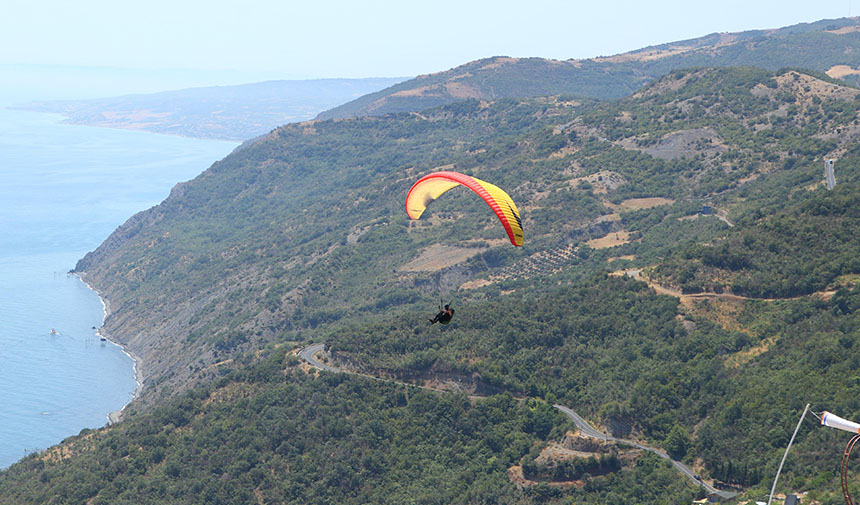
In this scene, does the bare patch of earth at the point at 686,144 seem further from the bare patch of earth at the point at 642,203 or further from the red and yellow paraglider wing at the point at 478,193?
the red and yellow paraglider wing at the point at 478,193

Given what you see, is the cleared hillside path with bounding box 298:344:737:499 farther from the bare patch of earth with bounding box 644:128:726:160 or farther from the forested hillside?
the bare patch of earth with bounding box 644:128:726:160

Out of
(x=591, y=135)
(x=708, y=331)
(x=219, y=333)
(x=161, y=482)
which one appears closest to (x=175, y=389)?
(x=219, y=333)

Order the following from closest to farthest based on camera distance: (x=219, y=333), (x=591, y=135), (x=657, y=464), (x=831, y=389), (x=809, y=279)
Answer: (x=831, y=389)
(x=657, y=464)
(x=809, y=279)
(x=219, y=333)
(x=591, y=135)

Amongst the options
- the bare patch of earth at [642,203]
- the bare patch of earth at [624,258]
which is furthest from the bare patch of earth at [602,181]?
the bare patch of earth at [624,258]

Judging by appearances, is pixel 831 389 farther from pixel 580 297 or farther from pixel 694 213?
pixel 694 213

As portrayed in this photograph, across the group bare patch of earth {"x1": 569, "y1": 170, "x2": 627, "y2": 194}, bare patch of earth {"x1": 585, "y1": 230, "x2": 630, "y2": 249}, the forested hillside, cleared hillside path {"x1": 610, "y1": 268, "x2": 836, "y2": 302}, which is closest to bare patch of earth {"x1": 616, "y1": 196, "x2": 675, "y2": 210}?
the forested hillside

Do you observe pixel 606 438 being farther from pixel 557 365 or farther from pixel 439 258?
pixel 439 258

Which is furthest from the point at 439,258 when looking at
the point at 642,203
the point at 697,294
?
the point at 697,294

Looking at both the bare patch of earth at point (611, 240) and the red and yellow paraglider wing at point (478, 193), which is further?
the bare patch of earth at point (611, 240)
